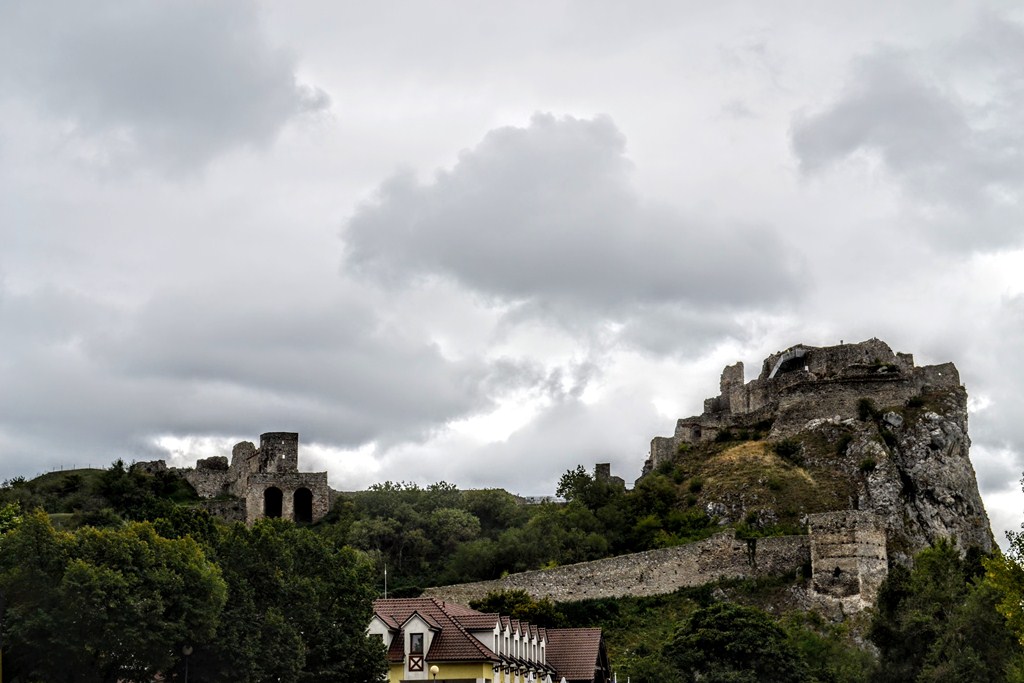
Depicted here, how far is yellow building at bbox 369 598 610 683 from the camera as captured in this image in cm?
6762

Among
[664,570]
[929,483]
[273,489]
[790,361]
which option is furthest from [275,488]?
[929,483]

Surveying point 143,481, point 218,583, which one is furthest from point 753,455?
point 218,583

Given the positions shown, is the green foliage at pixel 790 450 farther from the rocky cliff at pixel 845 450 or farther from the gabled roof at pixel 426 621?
the gabled roof at pixel 426 621

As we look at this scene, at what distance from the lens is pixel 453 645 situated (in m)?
68.6

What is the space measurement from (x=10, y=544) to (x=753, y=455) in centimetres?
7625

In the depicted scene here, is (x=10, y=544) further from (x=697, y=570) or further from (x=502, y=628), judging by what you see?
(x=697, y=570)

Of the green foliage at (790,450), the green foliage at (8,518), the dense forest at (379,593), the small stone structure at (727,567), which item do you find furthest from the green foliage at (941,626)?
the green foliage at (8,518)

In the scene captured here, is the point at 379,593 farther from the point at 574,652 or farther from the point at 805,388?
the point at 805,388

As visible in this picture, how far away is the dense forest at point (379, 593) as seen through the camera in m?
51.8

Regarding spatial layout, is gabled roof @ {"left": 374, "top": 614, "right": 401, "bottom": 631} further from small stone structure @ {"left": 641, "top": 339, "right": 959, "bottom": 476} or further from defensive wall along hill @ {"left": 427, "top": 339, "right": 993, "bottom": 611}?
small stone structure @ {"left": 641, "top": 339, "right": 959, "bottom": 476}

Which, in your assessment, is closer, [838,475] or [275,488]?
[838,475]

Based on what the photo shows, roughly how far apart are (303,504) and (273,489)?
9.88ft

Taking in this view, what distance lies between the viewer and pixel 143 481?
→ 128m

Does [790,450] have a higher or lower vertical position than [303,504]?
higher
